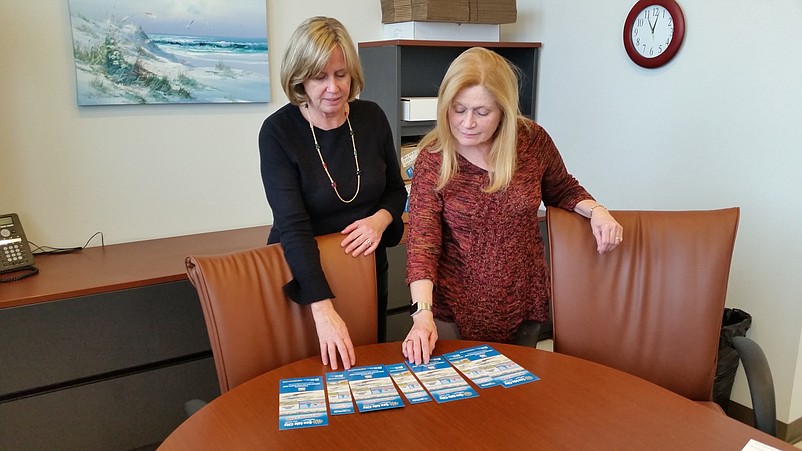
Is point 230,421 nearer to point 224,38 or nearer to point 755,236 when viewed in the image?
point 224,38

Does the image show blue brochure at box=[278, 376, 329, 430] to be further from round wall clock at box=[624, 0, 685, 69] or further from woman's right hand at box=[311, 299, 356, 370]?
round wall clock at box=[624, 0, 685, 69]

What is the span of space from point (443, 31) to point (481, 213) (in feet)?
5.27

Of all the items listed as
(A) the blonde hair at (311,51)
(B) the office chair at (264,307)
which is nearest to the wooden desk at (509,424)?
(B) the office chair at (264,307)

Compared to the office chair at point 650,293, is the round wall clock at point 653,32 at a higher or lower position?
higher

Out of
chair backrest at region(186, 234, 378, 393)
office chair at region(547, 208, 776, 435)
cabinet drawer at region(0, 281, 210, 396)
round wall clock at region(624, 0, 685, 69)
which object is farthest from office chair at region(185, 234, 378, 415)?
round wall clock at region(624, 0, 685, 69)

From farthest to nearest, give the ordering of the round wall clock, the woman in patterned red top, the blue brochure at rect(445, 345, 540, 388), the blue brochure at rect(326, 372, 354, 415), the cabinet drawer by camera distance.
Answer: the round wall clock, the cabinet drawer, the woman in patterned red top, the blue brochure at rect(445, 345, 540, 388), the blue brochure at rect(326, 372, 354, 415)

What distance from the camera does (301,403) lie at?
1280 millimetres

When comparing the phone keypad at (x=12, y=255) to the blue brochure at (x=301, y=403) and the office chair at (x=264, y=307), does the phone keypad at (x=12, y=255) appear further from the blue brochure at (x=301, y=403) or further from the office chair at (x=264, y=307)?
the blue brochure at (x=301, y=403)

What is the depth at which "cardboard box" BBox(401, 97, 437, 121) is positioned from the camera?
9.61 feet

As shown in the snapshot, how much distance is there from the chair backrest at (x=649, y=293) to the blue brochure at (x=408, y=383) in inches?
21.3

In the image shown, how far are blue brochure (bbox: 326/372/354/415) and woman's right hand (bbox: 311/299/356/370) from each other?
0.16ft

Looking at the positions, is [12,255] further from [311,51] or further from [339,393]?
[339,393]

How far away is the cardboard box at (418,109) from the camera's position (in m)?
2.93

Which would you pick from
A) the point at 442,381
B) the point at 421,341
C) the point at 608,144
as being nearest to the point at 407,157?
the point at 608,144
